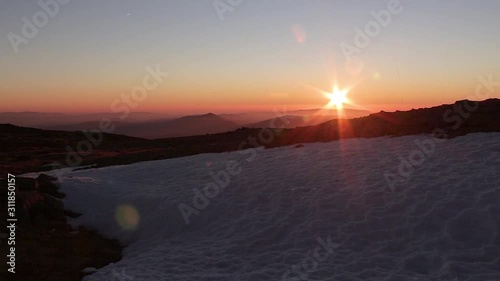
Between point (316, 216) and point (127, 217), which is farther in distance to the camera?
point (127, 217)

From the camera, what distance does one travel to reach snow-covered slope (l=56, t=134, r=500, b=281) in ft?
35.5

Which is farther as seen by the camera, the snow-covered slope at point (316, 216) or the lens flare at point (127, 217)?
the lens flare at point (127, 217)

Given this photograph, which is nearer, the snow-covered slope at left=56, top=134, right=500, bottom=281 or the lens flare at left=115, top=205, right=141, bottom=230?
the snow-covered slope at left=56, top=134, right=500, bottom=281

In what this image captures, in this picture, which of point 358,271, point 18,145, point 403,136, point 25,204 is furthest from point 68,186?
point 18,145

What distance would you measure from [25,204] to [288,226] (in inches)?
418

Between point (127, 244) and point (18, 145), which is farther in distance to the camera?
point (18, 145)

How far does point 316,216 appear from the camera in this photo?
14320mm

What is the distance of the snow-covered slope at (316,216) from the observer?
35.5 feet

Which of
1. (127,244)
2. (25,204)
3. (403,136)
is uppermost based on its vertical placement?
(403,136)

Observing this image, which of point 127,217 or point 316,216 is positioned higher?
point 316,216

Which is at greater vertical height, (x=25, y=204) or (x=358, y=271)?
(x=25, y=204)

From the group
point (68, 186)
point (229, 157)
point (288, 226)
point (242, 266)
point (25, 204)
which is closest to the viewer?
point (242, 266)

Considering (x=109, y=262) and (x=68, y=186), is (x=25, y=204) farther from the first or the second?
(x=109, y=262)

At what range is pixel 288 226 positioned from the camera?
46.2 ft
